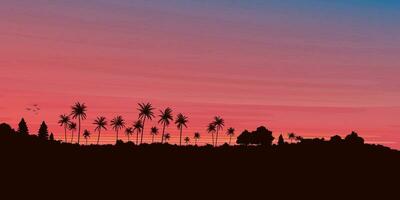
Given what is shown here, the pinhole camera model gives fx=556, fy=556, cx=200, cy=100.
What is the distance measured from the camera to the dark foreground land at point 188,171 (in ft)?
487

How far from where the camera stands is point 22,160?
15512 cm

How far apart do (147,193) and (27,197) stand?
31.3m

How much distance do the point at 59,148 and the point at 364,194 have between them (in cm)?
9451

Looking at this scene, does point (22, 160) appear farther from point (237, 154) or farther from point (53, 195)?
point (237, 154)

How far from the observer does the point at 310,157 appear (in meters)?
190

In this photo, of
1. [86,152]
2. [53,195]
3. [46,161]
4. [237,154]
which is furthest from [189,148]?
[53,195]

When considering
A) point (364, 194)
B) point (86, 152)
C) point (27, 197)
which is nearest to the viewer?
point (27, 197)

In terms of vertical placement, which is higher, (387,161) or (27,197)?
(387,161)

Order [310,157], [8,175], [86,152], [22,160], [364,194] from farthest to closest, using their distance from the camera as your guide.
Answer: [310,157] → [86,152] → [364,194] → [22,160] → [8,175]

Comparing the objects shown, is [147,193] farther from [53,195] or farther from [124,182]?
[53,195]

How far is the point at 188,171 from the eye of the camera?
169 meters

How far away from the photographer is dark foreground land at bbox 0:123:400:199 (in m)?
148

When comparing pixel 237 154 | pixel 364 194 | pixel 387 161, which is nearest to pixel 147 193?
pixel 237 154

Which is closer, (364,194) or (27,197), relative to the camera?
(27,197)
